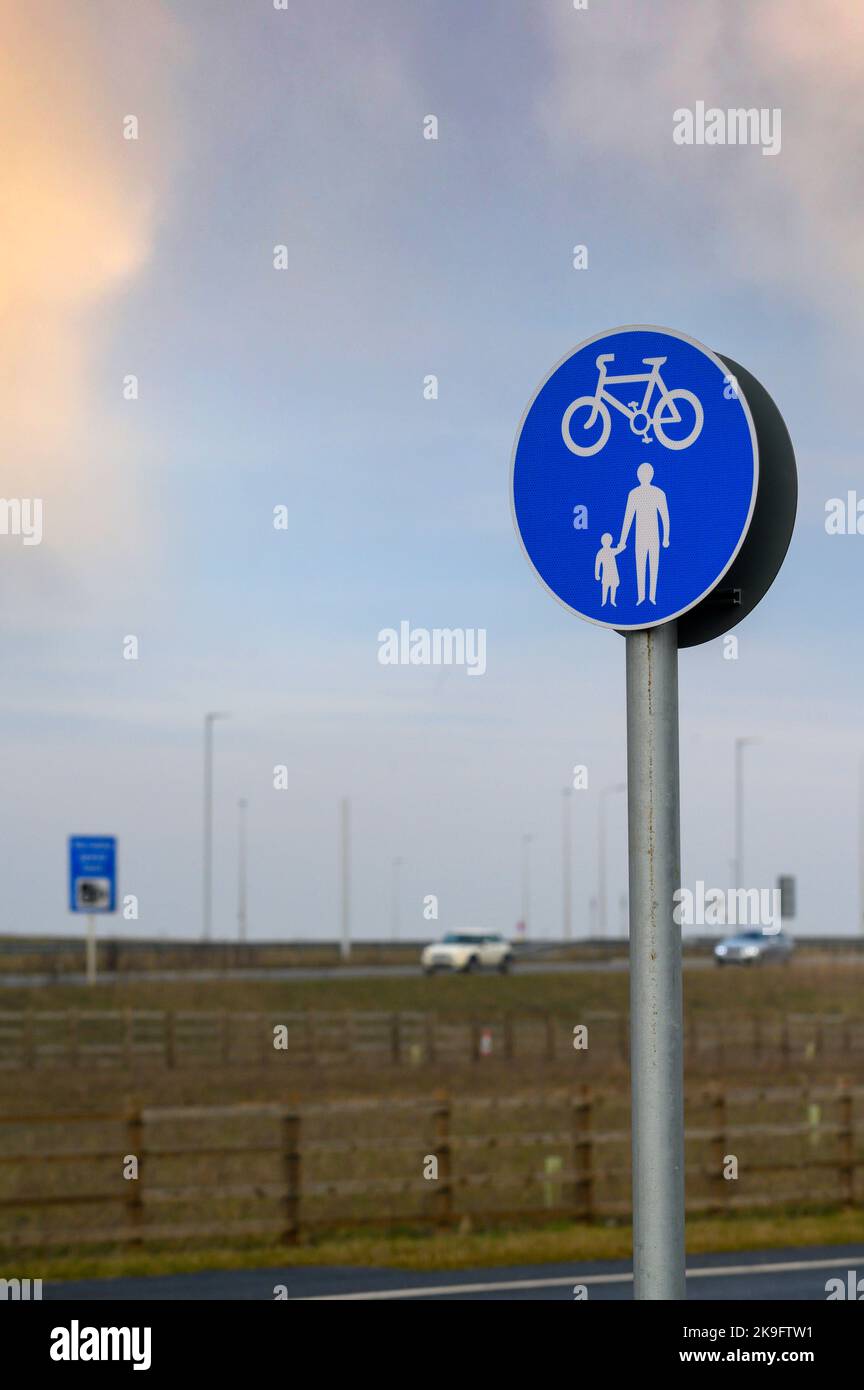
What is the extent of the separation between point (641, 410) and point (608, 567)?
1.35ft

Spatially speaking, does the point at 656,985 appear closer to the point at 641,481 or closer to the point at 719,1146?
the point at 641,481

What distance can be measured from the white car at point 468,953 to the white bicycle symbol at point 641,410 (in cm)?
6101

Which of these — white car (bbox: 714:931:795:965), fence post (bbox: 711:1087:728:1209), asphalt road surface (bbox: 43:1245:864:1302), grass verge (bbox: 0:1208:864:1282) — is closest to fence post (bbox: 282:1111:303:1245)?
grass verge (bbox: 0:1208:864:1282)

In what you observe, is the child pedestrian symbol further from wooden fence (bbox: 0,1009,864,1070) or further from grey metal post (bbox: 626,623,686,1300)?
wooden fence (bbox: 0,1009,864,1070)

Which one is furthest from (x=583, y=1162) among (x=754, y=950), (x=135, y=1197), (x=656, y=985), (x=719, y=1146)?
(x=754, y=950)

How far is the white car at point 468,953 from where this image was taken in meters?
65.8

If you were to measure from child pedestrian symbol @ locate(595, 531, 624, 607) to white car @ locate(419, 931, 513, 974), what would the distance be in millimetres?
61046

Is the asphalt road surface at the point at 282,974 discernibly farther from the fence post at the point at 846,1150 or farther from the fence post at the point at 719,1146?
the fence post at the point at 719,1146

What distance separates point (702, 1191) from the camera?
829 inches

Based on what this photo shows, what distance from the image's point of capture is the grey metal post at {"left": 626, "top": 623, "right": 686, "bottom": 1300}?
4609 mm

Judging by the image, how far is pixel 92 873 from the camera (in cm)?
5019

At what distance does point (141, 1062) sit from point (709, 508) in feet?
123

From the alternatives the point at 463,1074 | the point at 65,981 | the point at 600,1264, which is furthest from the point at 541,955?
the point at 600,1264
